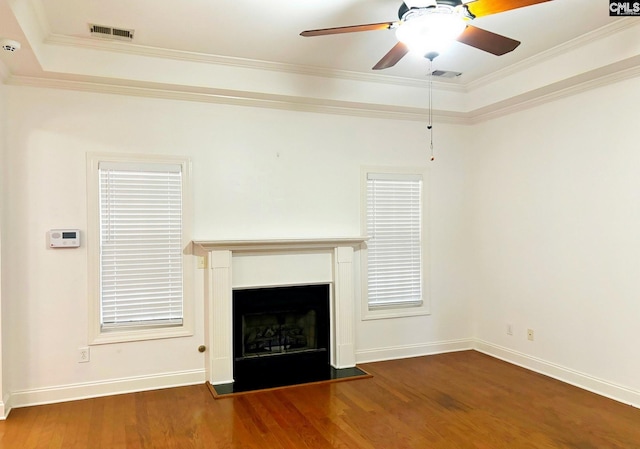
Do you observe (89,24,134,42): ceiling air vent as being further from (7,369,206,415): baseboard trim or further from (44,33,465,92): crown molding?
(7,369,206,415): baseboard trim

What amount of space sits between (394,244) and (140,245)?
2.58 meters

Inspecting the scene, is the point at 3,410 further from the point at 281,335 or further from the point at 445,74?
the point at 445,74

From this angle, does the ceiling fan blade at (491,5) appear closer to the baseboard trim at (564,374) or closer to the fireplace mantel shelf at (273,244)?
the fireplace mantel shelf at (273,244)

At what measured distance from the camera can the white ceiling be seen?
3.21m

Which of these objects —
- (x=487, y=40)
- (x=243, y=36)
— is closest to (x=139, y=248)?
(x=243, y=36)

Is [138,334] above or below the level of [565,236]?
below

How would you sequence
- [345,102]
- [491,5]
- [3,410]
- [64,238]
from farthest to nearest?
[345,102] → [64,238] → [3,410] → [491,5]

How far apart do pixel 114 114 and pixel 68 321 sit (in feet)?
5.85

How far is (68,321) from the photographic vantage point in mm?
4012

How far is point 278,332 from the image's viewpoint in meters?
4.78

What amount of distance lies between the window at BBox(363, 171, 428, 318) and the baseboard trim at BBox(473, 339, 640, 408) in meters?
0.86

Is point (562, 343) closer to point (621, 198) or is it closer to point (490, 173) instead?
point (621, 198)

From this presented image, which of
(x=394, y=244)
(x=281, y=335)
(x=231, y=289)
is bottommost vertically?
(x=281, y=335)

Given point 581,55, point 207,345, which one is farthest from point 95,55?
point 581,55
